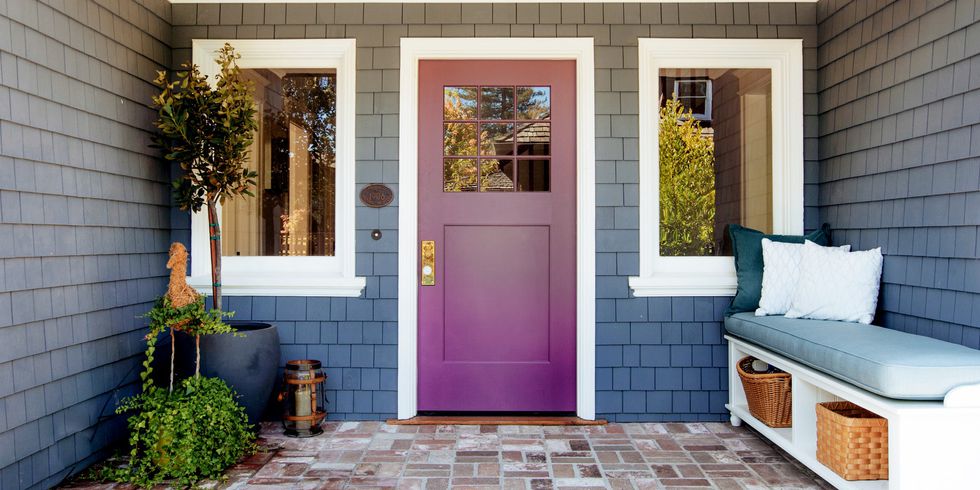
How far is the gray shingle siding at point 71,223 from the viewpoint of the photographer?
8.27 feet

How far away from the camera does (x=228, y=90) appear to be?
10.6ft

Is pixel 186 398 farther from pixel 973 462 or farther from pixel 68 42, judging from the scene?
pixel 973 462

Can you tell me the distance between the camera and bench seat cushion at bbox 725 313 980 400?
2184 millimetres

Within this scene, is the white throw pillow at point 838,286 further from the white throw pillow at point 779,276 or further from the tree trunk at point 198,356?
the tree trunk at point 198,356

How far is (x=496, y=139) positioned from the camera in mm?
3713

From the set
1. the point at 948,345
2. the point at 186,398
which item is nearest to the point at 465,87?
the point at 186,398

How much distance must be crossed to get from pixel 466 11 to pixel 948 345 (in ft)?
9.38

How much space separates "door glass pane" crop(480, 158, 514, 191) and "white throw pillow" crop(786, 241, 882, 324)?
1652mm

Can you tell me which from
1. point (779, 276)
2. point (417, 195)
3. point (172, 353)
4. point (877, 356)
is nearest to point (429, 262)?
point (417, 195)

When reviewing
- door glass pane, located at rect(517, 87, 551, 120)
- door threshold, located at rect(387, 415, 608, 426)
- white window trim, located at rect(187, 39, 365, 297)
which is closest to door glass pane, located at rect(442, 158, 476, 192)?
door glass pane, located at rect(517, 87, 551, 120)

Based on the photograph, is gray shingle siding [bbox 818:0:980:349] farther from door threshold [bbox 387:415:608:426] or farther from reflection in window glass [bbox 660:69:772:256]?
door threshold [bbox 387:415:608:426]

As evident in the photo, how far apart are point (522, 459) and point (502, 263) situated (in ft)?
3.72

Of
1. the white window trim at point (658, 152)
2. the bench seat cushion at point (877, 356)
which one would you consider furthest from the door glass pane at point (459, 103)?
the bench seat cushion at point (877, 356)

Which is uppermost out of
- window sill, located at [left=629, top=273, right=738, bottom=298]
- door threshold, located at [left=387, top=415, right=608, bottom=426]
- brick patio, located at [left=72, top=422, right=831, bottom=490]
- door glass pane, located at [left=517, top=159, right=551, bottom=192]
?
door glass pane, located at [left=517, top=159, right=551, bottom=192]
